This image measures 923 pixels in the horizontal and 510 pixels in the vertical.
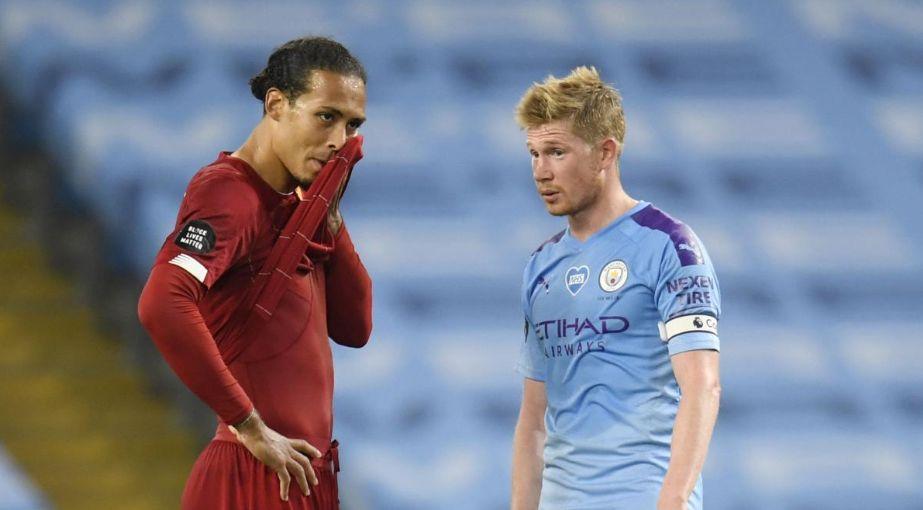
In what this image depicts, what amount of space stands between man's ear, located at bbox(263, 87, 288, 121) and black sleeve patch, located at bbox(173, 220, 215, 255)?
0.23m

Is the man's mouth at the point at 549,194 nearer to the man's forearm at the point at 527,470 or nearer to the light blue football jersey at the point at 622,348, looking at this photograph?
the light blue football jersey at the point at 622,348

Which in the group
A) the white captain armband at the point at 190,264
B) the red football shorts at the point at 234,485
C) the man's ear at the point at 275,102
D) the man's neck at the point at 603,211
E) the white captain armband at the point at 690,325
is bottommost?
the red football shorts at the point at 234,485

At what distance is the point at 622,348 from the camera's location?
194 cm

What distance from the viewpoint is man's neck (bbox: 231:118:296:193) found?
6.36 feet

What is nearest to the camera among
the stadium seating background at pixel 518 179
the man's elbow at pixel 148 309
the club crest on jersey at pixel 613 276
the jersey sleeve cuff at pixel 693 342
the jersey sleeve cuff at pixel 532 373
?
the man's elbow at pixel 148 309

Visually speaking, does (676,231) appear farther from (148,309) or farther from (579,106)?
(148,309)

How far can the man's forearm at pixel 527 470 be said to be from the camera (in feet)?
6.95

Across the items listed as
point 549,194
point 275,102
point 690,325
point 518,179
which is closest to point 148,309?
point 275,102

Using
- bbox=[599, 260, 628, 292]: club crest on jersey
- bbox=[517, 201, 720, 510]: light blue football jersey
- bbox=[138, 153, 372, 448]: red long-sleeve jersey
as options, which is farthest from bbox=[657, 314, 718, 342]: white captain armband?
bbox=[138, 153, 372, 448]: red long-sleeve jersey

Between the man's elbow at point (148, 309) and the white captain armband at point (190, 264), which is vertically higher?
the white captain armband at point (190, 264)

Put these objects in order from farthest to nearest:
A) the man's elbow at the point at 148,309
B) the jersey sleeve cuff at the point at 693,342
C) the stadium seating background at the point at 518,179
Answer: the stadium seating background at the point at 518,179 → the jersey sleeve cuff at the point at 693,342 → the man's elbow at the point at 148,309

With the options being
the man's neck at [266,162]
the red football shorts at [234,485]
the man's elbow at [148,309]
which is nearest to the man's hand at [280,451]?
the red football shorts at [234,485]

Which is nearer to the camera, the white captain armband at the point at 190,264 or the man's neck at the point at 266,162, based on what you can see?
the white captain armband at the point at 190,264

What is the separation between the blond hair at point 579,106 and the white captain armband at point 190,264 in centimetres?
58
